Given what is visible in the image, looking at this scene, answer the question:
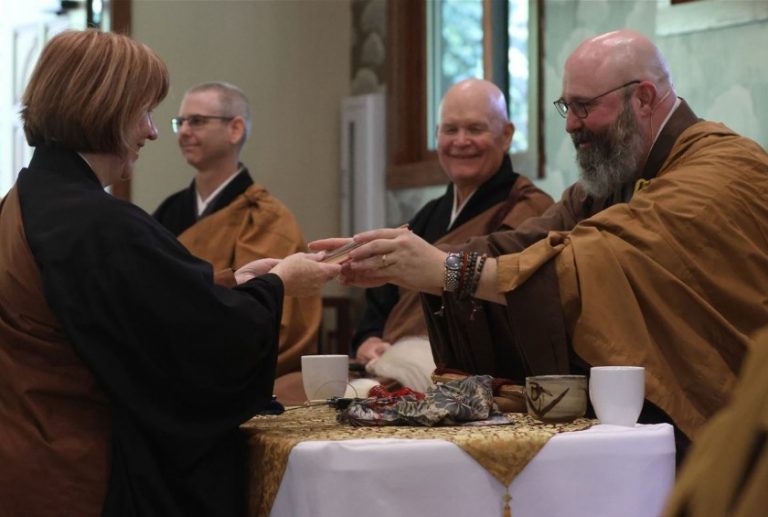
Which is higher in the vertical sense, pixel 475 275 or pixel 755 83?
pixel 755 83

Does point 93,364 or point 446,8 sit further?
point 446,8

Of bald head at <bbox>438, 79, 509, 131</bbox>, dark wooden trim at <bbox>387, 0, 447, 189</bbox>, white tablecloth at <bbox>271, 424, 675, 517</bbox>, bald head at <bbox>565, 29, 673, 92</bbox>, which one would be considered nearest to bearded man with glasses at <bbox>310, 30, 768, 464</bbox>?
bald head at <bbox>565, 29, 673, 92</bbox>

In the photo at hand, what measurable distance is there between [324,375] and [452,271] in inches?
14.1

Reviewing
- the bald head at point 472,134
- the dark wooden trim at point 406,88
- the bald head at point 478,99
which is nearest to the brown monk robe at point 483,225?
the bald head at point 472,134

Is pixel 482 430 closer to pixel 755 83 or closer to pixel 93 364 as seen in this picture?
pixel 93 364

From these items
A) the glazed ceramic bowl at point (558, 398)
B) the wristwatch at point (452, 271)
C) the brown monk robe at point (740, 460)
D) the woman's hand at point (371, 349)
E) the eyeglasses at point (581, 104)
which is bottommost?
the woman's hand at point (371, 349)

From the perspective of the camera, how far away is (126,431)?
207 centimetres

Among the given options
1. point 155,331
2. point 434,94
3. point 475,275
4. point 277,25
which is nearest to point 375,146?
point 434,94

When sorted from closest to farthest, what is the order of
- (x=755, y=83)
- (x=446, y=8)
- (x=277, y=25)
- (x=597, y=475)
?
1. (x=597, y=475)
2. (x=755, y=83)
3. (x=446, y=8)
4. (x=277, y=25)

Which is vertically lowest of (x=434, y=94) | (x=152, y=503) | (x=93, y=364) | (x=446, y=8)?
(x=152, y=503)

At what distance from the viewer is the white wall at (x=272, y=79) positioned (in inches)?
238

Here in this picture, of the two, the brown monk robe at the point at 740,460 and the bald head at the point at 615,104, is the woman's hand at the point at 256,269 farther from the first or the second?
the brown monk robe at the point at 740,460

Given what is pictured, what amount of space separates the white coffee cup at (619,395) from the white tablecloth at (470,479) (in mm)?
27

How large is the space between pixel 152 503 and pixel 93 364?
26 cm
